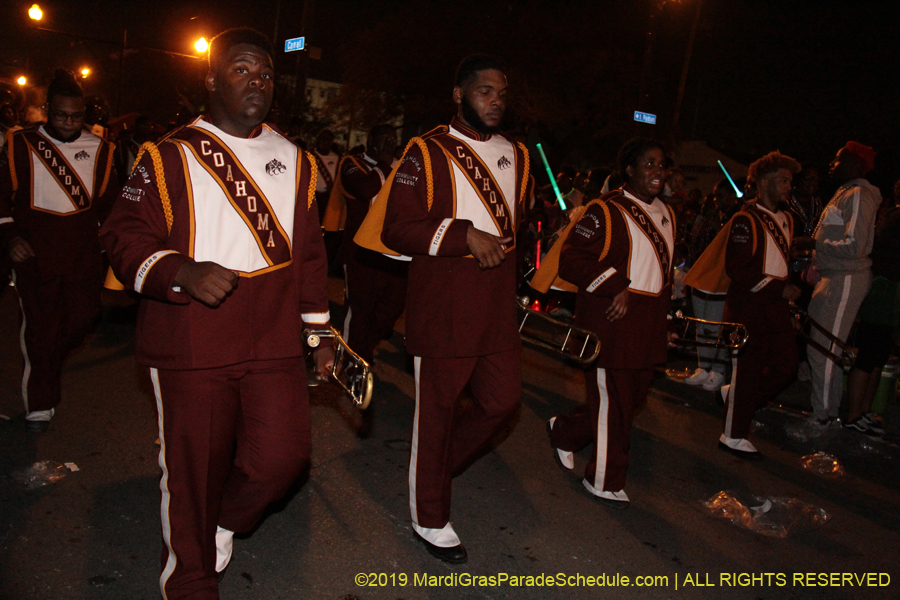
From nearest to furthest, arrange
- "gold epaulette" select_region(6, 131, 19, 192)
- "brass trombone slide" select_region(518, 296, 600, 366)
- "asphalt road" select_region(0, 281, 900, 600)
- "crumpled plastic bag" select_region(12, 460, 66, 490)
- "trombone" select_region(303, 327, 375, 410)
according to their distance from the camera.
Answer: "trombone" select_region(303, 327, 375, 410) → "asphalt road" select_region(0, 281, 900, 600) → "crumpled plastic bag" select_region(12, 460, 66, 490) → "brass trombone slide" select_region(518, 296, 600, 366) → "gold epaulette" select_region(6, 131, 19, 192)

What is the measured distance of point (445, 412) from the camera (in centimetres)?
375

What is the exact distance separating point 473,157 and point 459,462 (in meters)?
1.51

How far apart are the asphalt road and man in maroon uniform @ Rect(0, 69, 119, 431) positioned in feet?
1.67

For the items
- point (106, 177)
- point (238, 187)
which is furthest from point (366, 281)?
point (238, 187)

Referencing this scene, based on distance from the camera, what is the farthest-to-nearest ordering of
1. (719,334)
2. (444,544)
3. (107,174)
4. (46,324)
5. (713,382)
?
(713,382)
(719,334)
(107,174)
(46,324)
(444,544)

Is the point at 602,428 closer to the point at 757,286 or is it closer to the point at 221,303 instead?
the point at 757,286

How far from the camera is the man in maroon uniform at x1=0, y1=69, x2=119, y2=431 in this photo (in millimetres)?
4926

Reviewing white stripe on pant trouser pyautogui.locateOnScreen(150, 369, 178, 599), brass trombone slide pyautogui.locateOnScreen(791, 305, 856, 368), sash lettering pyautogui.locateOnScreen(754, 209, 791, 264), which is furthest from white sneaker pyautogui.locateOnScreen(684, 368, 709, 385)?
white stripe on pant trouser pyautogui.locateOnScreen(150, 369, 178, 599)

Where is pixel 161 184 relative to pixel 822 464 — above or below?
above

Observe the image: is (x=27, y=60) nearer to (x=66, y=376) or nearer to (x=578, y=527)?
(x=66, y=376)

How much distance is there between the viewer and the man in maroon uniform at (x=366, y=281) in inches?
272

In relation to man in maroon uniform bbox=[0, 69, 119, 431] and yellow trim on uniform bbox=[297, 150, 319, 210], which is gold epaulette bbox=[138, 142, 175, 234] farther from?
man in maroon uniform bbox=[0, 69, 119, 431]

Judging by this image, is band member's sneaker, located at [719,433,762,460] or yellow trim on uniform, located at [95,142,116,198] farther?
band member's sneaker, located at [719,433,762,460]

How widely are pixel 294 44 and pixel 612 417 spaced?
14023 mm
